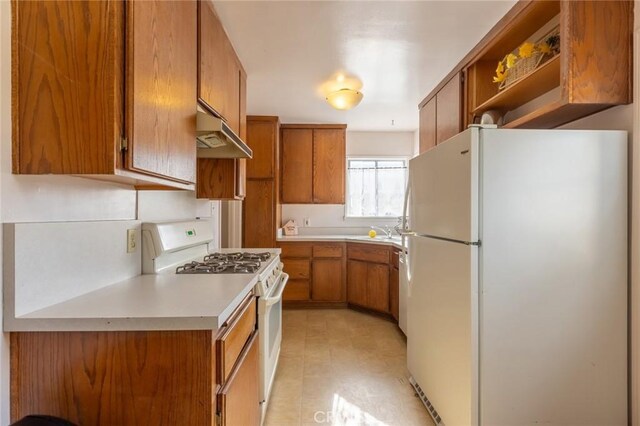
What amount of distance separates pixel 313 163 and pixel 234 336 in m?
3.18

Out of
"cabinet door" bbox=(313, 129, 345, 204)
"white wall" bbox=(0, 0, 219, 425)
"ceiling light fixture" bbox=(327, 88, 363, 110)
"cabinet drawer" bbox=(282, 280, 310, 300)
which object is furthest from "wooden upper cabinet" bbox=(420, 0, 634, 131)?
"cabinet drawer" bbox=(282, 280, 310, 300)

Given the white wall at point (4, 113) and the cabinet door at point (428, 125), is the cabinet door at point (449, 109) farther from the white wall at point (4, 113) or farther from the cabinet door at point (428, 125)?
the white wall at point (4, 113)

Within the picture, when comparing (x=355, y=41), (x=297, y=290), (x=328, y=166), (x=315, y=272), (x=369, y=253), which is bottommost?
(x=297, y=290)

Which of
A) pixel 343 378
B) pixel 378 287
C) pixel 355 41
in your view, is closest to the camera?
pixel 355 41

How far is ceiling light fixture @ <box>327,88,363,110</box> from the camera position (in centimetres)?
268

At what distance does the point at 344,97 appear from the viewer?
270cm

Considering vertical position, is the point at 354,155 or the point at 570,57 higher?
the point at 354,155

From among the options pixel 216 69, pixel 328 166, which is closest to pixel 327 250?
pixel 328 166

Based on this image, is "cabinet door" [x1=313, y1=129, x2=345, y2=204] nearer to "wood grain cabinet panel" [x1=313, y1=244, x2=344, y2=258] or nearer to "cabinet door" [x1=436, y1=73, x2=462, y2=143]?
"wood grain cabinet panel" [x1=313, y1=244, x2=344, y2=258]

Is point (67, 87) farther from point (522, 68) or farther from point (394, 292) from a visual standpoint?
point (394, 292)

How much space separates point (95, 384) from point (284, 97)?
109 inches

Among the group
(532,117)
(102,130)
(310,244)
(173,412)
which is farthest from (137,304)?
(310,244)

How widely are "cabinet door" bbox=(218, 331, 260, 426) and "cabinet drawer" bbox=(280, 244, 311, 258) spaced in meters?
2.32

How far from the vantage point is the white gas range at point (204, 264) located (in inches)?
61.0
